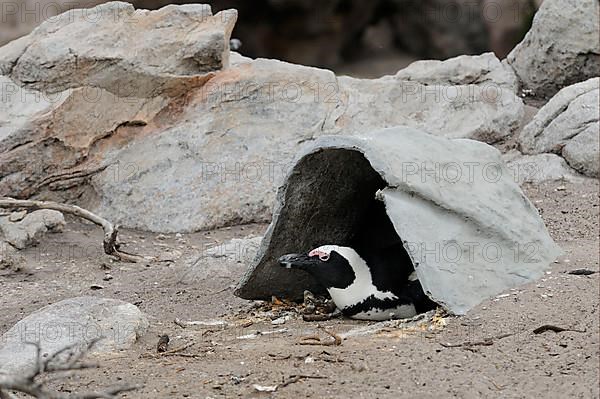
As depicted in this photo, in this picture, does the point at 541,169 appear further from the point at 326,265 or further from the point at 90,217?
the point at 90,217

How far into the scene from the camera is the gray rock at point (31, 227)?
490 cm

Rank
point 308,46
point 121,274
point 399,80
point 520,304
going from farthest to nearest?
point 308,46 → point 399,80 → point 121,274 → point 520,304

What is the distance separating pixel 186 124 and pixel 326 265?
6.86 feet

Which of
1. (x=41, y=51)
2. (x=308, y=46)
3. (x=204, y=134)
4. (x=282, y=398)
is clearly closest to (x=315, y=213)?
(x=282, y=398)

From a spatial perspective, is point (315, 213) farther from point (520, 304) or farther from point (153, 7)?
point (153, 7)

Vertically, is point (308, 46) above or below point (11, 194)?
above

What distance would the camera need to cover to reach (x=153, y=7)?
37.7ft

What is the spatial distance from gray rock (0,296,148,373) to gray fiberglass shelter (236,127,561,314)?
20.9 inches

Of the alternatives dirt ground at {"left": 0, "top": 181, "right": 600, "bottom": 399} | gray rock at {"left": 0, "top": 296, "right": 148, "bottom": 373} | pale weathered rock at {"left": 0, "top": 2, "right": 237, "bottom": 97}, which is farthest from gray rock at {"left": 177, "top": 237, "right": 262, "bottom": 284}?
pale weathered rock at {"left": 0, "top": 2, "right": 237, "bottom": 97}

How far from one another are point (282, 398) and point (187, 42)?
3.18 meters

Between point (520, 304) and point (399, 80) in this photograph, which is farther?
point (399, 80)

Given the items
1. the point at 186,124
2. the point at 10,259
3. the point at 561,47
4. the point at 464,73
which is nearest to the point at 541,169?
the point at 464,73

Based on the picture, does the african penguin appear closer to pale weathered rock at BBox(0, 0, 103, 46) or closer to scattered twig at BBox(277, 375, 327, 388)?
scattered twig at BBox(277, 375, 327, 388)

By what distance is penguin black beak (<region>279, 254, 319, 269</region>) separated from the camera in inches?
144
